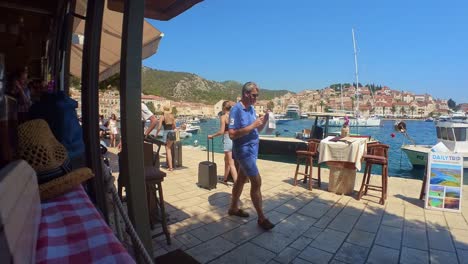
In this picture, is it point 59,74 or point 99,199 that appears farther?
point 59,74

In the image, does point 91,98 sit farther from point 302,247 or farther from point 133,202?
point 302,247

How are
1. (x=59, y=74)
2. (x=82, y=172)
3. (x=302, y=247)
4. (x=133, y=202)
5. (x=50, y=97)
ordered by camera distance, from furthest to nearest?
(x=59, y=74) → (x=302, y=247) → (x=50, y=97) → (x=133, y=202) → (x=82, y=172)

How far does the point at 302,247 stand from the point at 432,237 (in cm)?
171

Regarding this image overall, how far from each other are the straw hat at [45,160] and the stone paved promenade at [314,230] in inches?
75.6

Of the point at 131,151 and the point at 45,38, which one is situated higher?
the point at 45,38

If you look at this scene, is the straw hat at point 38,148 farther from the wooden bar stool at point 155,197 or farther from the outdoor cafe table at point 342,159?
the outdoor cafe table at point 342,159

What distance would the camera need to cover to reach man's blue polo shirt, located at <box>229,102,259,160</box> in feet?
10.5

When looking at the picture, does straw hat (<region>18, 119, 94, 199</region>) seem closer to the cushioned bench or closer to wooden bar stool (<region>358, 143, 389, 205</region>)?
the cushioned bench

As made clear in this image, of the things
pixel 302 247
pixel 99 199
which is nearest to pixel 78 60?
pixel 99 199

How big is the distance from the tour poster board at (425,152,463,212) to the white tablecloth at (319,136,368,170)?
1.04 meters

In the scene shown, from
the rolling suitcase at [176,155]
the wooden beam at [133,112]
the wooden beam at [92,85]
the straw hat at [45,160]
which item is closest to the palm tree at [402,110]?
the rolling suitcase at [176,155]

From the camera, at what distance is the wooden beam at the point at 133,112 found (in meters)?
1.38

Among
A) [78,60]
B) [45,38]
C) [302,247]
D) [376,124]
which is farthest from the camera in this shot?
[376,124]

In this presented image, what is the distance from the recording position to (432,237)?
10.6ft
